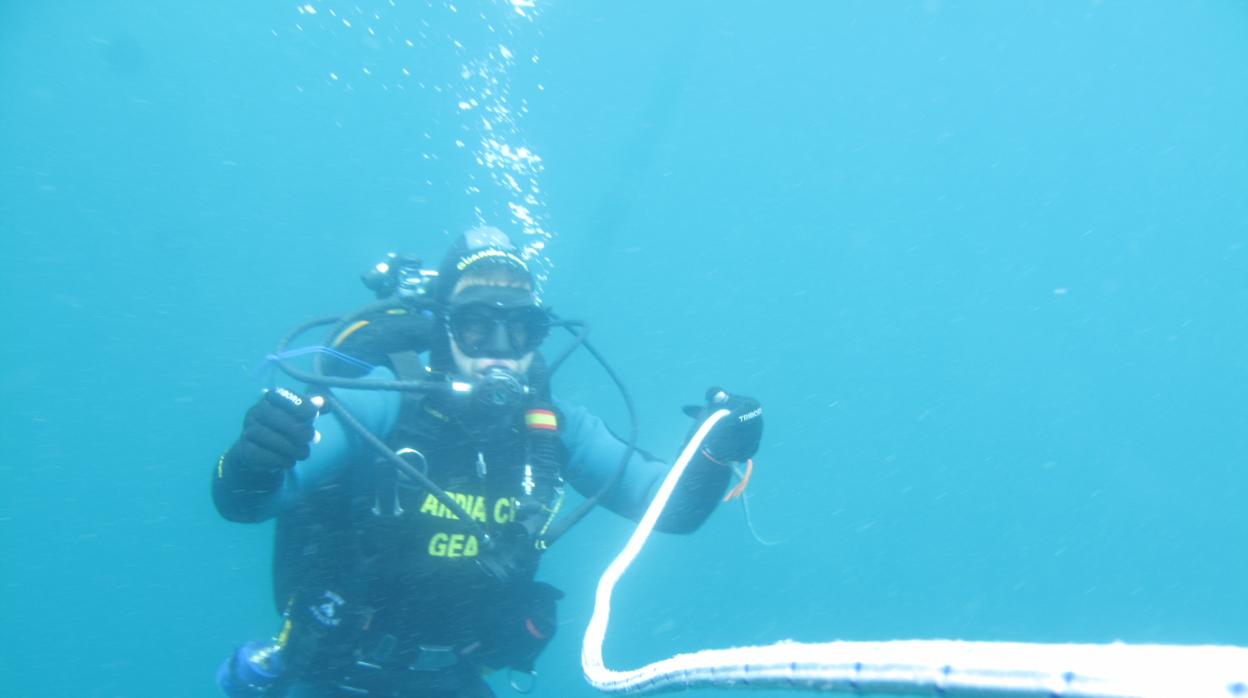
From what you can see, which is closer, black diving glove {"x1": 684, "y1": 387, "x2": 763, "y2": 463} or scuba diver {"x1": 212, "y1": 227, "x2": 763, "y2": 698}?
scuba diver {"x1": 212, "y1": 227, "x2": 763, "y2": 698}

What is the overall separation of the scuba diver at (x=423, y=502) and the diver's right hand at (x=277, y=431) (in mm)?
218

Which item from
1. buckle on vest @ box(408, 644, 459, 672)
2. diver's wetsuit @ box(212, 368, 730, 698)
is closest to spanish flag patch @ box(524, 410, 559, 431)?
diver's wetsuit @ box(212, 368, 730, 698)

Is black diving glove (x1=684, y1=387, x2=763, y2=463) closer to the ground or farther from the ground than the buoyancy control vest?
farther from the ground

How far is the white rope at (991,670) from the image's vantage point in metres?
0.58

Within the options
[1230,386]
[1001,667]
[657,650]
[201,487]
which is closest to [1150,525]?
[1230,386]

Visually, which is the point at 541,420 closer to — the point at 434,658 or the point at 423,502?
the point at 423,502

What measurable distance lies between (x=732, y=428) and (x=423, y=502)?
1487mm

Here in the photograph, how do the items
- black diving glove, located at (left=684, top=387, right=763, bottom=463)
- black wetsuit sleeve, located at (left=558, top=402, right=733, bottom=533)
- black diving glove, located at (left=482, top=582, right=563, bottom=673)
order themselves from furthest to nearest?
1. black wetsuit sleeve, located at (left=558, top=402, right=733, bottom=533)
2. black diving glove, located at (left=482, top=582, right=563, bottom=673)
3. black diving glove, located at (left=684, top=387, right=763, bottom=463)

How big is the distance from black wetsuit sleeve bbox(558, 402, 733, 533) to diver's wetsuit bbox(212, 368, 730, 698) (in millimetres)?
382

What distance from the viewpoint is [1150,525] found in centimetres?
3519

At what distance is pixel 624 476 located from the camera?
3893 millimetres

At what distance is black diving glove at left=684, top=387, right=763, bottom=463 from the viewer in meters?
3.30

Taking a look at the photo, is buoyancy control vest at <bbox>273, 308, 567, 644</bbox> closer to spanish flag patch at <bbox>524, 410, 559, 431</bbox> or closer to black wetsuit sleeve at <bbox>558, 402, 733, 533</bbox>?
spanish flag patch at <bbox>524, 410, 559, 431</bbox>

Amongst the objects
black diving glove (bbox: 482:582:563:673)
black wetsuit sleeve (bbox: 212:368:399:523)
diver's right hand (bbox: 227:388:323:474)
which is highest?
diver's right hand (bbox: 227:388:323:474)
